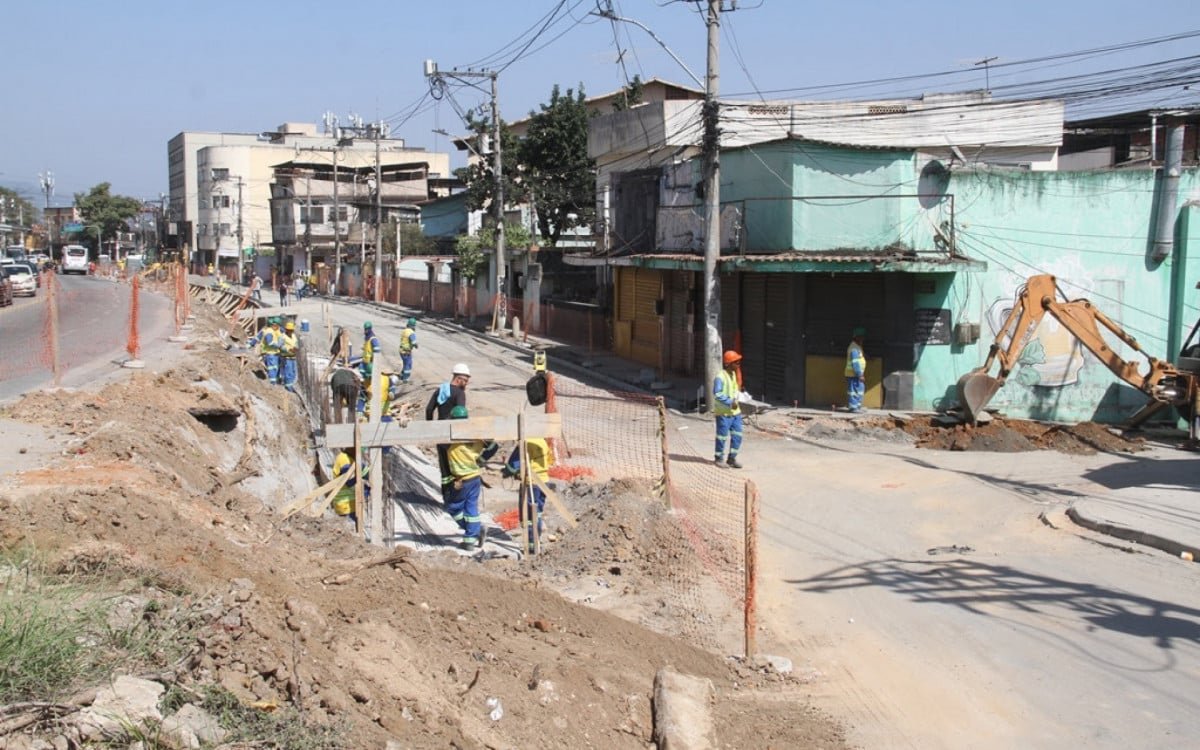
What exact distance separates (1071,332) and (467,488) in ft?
39.6

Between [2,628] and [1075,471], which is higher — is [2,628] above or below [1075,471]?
above

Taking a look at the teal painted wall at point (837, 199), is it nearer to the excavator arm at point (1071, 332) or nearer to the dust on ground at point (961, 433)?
the excavator arm at point (1071, 332)

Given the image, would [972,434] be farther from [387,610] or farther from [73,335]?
[73,335]

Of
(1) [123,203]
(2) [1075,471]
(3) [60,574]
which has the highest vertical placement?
(1) [123,203]

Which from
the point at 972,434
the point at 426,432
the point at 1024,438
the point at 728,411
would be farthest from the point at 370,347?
the point at 1024,438

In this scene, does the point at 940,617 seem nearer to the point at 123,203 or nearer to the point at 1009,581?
the point at 1009,581

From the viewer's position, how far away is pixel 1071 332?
702 inches

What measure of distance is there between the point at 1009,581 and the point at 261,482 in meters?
8.68

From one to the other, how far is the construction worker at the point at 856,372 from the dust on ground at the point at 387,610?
9.13m

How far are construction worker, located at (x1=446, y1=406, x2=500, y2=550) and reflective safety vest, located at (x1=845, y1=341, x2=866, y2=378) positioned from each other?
10.5 m

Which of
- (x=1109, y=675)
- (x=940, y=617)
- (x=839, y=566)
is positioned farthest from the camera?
(x=839, y=566)

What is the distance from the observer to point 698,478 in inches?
574

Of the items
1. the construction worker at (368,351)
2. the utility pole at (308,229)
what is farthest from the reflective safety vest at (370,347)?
the utility pole at (308,229)

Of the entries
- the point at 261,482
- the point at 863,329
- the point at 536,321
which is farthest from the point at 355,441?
the point at 536,321
